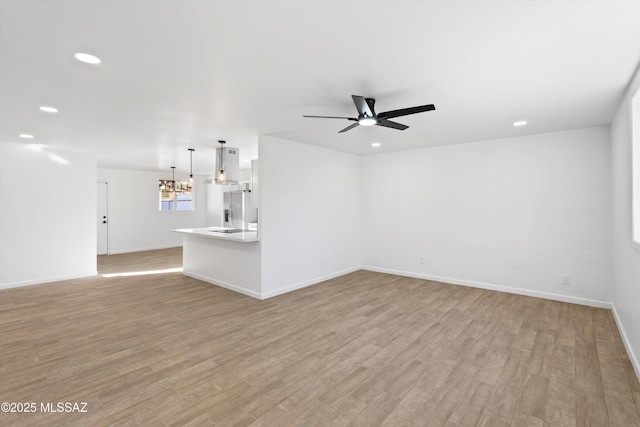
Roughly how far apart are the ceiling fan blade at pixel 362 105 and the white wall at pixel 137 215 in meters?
9.09

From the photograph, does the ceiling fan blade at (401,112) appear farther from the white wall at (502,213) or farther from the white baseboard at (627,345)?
the white wall at (502,213)

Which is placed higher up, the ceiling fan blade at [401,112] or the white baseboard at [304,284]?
the ceiling fan blade at [401,112]

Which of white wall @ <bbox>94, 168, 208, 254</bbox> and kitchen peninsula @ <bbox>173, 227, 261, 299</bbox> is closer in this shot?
kitchen peninsula @ <bbox>173, 227, 261, 299</bbox>

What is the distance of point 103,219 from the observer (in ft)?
29.2

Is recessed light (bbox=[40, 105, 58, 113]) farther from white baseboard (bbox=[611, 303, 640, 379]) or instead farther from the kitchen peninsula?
white baseboard (bbox=[611, 303, 640, 379])

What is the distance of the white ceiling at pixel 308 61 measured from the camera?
1713 mm

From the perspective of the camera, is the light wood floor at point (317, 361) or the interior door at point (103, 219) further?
the interior door at point (103, 219)

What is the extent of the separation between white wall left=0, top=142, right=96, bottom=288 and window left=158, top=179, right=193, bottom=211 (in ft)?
13.4

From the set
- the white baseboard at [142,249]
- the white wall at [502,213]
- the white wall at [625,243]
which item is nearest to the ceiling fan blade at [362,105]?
the white wall at [625,243]

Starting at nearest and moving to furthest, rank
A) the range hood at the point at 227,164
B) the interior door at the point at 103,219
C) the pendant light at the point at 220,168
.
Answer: the pendant light at the point at 220,168
the range hood at the point at 227,164
the interior door at the point at 103,219

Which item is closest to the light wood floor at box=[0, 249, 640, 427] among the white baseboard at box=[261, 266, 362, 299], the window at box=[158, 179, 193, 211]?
the white baseboard at box=[261, 266, 362, 299]

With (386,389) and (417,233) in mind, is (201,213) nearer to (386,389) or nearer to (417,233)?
(417,233)

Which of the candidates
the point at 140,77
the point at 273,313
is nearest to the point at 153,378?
the point at 273,313

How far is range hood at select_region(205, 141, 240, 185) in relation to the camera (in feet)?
18.3
